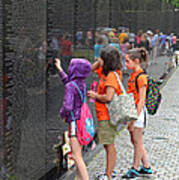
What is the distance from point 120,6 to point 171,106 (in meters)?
3.34

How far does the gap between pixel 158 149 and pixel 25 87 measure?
337 centimetres

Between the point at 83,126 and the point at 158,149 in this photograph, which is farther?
the point at 158,149

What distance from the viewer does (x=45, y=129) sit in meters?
4.46

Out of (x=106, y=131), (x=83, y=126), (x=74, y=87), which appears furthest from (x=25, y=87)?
(x=106, y=131)

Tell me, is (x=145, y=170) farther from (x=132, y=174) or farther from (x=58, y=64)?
(x=58, y=64)

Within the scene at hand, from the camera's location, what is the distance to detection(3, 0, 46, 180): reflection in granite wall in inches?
137

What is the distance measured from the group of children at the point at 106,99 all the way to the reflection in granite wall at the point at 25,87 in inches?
12.1

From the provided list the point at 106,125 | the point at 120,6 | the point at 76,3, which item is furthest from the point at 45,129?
the point at 120,6

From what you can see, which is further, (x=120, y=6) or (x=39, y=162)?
(x=120, y=6)

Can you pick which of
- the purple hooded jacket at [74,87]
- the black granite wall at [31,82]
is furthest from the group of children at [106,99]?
the black granite wall at [31,82]

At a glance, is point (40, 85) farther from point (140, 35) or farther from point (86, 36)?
point (140, 35)

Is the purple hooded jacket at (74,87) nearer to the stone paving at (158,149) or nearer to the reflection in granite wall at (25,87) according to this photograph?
the reflection in granite wall at (25,87)

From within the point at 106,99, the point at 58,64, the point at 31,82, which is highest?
the point at 58,64

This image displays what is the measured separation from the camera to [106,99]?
4473mm
